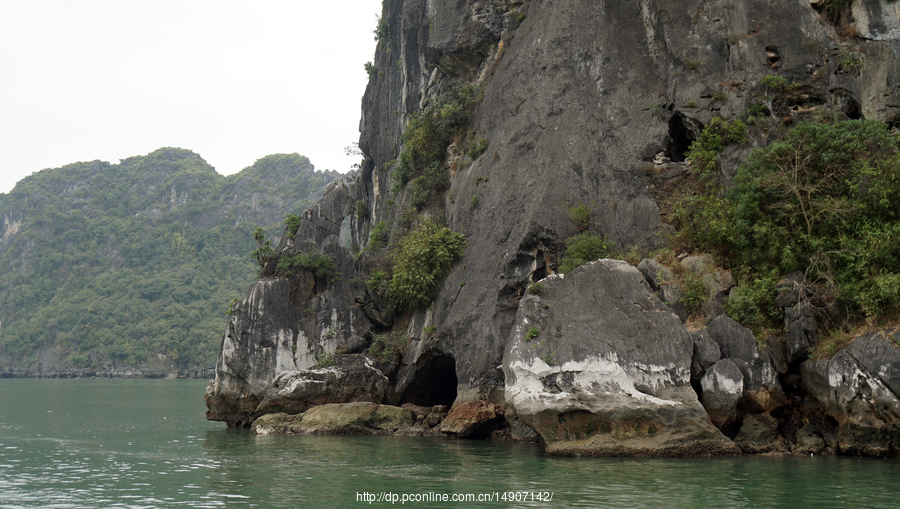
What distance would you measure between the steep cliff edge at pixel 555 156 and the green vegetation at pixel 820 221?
208cm

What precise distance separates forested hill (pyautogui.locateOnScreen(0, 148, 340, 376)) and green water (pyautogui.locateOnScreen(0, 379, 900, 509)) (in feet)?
244

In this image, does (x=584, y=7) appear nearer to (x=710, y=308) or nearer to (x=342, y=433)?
(x=710, y=308)

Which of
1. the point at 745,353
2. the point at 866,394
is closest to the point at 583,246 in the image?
the point at 745,353

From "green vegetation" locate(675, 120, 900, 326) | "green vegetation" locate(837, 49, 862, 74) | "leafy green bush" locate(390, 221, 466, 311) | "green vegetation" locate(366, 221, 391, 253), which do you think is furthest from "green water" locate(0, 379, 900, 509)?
"green vegetation" locate(837, 49, 862, 74)

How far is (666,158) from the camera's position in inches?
902

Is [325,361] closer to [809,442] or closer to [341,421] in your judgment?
[341,421]

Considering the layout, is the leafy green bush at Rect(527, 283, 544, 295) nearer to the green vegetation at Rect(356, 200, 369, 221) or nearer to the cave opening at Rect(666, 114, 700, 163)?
the cave opening at Rect(666, 114, 700, 163)

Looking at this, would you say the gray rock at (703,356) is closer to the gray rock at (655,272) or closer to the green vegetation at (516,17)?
the gray rock at (655,272)

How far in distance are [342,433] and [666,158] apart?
14.5 meters

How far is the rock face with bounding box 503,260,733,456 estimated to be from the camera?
15.7m

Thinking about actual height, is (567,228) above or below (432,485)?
above

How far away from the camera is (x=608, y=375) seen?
647 inches

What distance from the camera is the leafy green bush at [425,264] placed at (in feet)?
83.8

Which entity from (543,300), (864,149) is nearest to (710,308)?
(543,300)
